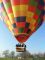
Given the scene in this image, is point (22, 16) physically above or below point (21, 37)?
above

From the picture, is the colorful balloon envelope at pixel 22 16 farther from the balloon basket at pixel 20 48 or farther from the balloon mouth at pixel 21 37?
the balloon basket at pixel 20 48

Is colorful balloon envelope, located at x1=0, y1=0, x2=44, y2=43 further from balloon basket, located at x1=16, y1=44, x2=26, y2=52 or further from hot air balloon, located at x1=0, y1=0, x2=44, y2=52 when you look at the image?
balloon basket, located at x1=16, y1=44, x2=26, y2=52

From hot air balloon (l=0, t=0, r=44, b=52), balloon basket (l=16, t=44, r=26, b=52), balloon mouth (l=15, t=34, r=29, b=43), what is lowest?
balloon basket (l=16, t=44, r=26, b=52)

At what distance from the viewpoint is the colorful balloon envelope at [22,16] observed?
27.7 feet

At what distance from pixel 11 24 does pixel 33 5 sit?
2.79ft

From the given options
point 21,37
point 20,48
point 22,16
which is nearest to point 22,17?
point 22,16

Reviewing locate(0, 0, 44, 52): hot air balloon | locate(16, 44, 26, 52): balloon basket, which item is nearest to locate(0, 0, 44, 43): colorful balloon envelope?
locate(0, 0, 44, 52): hot air balloon

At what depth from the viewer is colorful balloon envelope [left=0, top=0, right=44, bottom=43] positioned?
843cm

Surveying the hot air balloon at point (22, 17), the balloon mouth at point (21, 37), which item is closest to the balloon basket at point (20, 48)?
the hot air balloon at point (22, 17)

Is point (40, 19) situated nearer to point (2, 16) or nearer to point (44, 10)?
point (44, 10)

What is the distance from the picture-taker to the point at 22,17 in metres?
8.45

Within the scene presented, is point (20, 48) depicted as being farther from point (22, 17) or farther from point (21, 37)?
point (22, 17)

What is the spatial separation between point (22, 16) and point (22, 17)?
3cm

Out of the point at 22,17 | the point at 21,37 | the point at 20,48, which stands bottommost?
the point at 20,48
